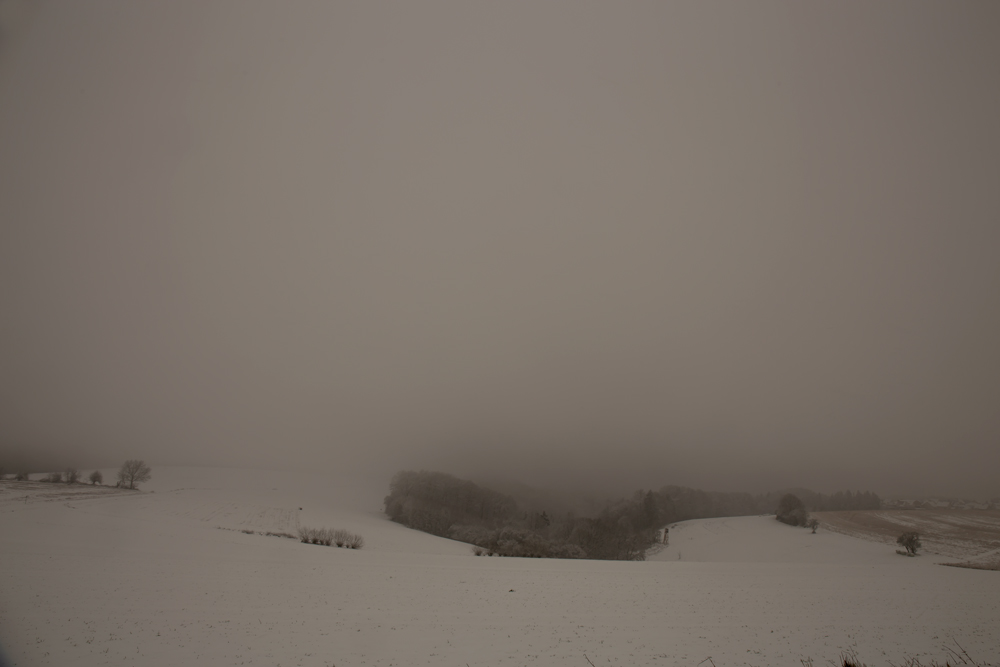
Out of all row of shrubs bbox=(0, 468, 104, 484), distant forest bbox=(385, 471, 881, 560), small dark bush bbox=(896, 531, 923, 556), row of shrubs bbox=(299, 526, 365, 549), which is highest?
small dark bush bbox=(896, 531, 923, 556)

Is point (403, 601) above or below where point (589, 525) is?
above

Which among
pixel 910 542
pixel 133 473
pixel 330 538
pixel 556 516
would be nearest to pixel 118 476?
pixel 133 473

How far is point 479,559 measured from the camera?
2705 cm

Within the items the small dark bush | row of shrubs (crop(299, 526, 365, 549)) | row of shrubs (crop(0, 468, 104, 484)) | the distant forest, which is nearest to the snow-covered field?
the small dark bush

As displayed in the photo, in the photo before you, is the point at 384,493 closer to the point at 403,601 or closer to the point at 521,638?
the point at 403,601

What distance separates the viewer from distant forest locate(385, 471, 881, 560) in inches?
1356

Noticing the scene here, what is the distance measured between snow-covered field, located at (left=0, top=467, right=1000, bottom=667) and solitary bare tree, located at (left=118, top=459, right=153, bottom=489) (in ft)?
50.4

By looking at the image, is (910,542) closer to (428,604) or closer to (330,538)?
(428,604)

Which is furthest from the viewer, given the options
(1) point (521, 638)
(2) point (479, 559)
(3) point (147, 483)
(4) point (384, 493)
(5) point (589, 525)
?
(4) point (384, 493)

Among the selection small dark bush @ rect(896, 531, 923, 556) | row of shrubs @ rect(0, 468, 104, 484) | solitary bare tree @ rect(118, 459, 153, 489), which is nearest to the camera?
small dark bush @ rect(896, 531, 923, 556)

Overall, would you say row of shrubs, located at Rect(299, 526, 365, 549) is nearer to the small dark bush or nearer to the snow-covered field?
the snow-covered field

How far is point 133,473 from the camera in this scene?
45469 millimetres

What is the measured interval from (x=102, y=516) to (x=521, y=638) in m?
31.2

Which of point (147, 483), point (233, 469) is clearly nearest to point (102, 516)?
point (147, 483)
